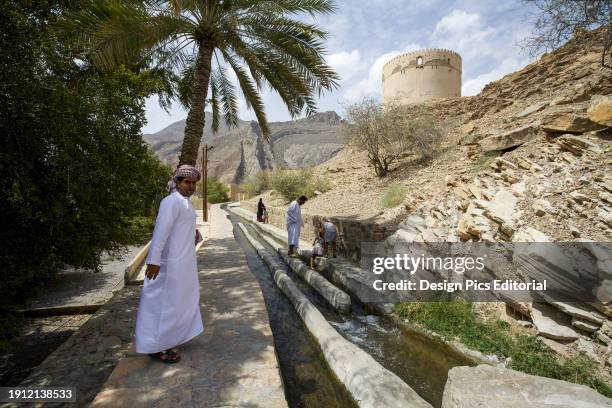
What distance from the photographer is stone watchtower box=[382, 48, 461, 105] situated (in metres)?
25.0

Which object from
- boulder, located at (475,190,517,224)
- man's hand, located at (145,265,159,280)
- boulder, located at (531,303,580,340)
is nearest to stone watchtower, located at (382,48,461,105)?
boulder, located at (475,190,517,224)

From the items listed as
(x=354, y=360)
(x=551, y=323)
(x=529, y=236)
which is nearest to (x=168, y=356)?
(x=354, y=360)

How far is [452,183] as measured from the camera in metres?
7.53

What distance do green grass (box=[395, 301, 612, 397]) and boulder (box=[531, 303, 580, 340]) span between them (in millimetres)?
153

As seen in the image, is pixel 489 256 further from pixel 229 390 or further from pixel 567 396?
pixel 229 390

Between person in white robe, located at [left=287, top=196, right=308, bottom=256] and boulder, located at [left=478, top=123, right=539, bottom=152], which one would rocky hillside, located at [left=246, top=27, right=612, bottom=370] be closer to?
boulder, located at [left=478, top=123, right=539, bottom=152]

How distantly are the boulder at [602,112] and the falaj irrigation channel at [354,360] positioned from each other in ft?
15.7

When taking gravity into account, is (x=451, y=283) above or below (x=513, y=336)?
above

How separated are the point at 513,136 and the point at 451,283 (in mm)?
4623

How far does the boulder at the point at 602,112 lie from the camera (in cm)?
542

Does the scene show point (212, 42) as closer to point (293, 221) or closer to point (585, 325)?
point (293, 221)

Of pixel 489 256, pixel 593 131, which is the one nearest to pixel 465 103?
pixel 593 131

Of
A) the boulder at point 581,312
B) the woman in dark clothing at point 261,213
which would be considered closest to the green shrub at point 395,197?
the boulder at point 581,312

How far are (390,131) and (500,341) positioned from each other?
1179cm
